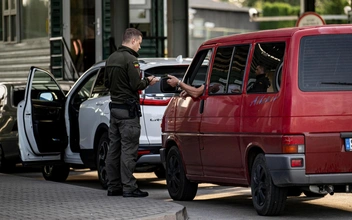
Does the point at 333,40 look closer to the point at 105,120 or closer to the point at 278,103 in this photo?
the point at 278,103

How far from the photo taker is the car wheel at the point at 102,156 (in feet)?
47.5

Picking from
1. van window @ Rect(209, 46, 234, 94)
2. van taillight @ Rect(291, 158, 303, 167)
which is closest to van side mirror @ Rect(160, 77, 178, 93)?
van window @ Rect(209, 46, 234, 94)

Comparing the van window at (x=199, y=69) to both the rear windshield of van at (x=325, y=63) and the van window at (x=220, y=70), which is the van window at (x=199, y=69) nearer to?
the van window at (x=220, y=70)

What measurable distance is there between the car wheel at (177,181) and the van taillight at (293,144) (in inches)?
105

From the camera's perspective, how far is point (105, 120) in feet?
47.8

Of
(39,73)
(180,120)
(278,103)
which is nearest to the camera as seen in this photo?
(278,103)

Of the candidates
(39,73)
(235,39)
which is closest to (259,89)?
(235,39)

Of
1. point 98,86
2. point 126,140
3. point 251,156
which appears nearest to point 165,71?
point 98,86

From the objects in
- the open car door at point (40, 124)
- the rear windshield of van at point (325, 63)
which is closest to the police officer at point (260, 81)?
the rear windshield of van at point (325, 63)

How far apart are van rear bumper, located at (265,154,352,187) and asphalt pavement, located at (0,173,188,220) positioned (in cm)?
106

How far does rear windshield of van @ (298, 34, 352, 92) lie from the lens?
10.6m

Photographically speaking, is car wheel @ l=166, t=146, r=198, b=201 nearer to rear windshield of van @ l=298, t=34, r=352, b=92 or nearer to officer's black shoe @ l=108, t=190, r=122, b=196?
officer's black shoe @ l=108, t=190, r=122, b=196

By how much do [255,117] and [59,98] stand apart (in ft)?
19.6

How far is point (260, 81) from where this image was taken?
1106 cm
